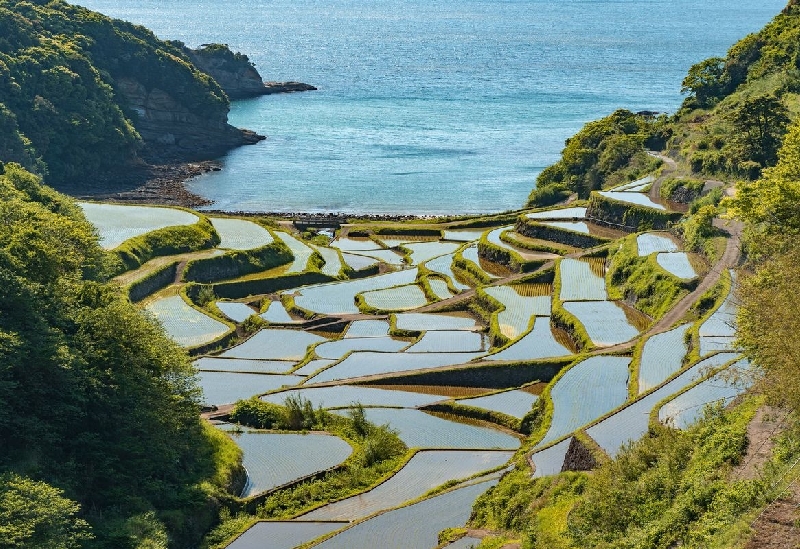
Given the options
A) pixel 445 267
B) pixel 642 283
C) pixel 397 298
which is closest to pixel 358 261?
pixel 445 267

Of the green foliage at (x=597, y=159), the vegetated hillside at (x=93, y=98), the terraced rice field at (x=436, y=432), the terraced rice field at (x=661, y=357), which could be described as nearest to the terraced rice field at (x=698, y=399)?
the terraced rice field at (x=661, y=357)

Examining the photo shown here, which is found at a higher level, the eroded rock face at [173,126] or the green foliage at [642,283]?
the eroded rock face at [173,126]

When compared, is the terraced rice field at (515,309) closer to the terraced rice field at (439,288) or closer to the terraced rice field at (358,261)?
the terraced rice field at (439,288)

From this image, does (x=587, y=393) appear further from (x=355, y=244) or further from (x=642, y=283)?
(x=355, y=244)

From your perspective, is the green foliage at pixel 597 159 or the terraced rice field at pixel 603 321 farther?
the green foliage at pixel 597 159

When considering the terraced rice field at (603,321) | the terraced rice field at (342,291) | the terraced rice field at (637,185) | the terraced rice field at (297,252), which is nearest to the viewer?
the terraced rice field at (603,321)

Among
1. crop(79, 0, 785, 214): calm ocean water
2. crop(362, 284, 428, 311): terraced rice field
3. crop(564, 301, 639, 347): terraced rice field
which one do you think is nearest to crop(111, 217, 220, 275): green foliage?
crop(362, 284, 428, 311): terraced rice field

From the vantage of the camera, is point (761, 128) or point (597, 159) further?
point (597, 159)
